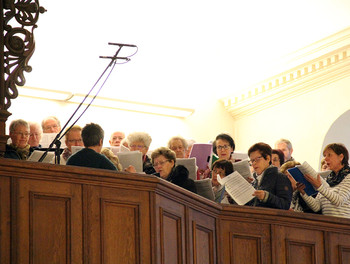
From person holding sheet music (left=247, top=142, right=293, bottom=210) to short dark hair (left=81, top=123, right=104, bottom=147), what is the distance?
1.32 m

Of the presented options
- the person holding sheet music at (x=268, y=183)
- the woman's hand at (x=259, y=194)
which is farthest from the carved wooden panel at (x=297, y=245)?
the woman's hand at (x=259, y=194)

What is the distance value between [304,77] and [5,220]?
26.2ft

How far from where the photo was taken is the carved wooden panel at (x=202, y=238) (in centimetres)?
758

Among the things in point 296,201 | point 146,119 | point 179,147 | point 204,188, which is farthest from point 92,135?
point 146,119

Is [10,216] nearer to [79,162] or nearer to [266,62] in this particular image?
[79,162]

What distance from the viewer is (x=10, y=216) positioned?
658 cm

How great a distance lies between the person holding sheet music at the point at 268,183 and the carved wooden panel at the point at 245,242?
222mm

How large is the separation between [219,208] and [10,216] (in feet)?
6.58

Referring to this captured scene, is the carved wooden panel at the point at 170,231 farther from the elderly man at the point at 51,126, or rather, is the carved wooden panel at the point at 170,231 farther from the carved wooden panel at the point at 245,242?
the elderly man at the point at 51,126

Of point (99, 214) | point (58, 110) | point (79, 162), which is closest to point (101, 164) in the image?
point (79, 162)

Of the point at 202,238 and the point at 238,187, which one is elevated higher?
the point at 238,187

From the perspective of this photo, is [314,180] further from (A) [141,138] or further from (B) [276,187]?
(A) [141,138]

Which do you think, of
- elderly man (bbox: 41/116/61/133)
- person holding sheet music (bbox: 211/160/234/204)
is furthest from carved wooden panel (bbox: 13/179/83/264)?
elderly man (bbox: 41/116/61/133)

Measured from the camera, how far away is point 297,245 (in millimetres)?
8445
